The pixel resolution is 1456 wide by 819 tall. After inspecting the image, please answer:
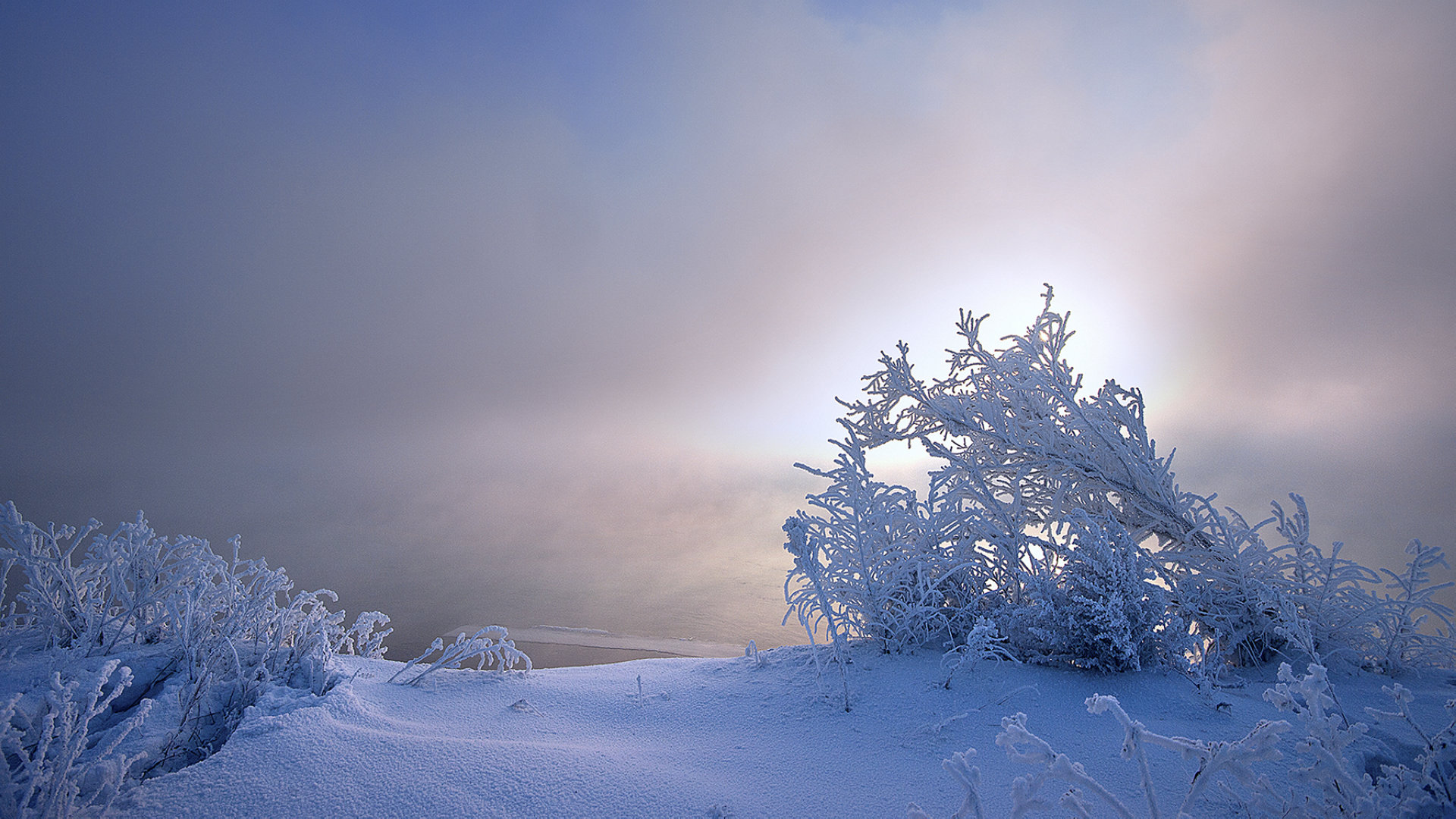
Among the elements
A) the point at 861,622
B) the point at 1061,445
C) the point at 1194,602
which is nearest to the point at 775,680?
the point at 861,622

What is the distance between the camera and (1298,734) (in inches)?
107

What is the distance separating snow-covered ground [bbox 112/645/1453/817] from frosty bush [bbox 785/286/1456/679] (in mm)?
229

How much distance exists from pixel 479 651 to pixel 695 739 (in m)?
1.61

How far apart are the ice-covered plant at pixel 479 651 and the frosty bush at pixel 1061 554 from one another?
1.90 m

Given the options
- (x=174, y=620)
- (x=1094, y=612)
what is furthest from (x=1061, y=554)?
(x=174, y=620)

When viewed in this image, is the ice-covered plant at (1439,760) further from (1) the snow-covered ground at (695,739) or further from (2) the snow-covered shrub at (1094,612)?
(2) the snow-covered shrub at (1094,612)

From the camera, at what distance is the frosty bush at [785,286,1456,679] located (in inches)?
143

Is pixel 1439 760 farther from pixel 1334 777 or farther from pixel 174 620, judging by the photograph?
pixel 174 620

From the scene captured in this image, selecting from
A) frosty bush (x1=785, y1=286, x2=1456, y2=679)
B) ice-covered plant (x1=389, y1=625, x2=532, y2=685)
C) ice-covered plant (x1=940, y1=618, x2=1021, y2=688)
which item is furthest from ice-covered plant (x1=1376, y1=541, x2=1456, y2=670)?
ice-covered plant (x1=389, y1=625, x2=532, y2=685)

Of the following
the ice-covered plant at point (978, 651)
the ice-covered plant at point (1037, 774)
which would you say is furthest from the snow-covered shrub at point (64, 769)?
the ice-covered plant at point (978, 651)

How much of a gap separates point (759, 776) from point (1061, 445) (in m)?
3.58

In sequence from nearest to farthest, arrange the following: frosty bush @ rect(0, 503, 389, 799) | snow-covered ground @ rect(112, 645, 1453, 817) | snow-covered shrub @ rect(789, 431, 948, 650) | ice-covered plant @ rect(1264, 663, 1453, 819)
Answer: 1. ice-covered plant @ rect(1264, 663, 1453, 819)
2. snow-covered ground @ rect(112, 645, 1453, 817)
3. frosty bush @ rect(0, 503, 389, 799)
4. snow-covered shrub @ rect(789, 431, 948, 650)

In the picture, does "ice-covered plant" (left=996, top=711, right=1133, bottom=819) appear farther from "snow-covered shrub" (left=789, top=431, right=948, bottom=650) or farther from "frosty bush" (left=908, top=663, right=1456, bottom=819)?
"snow-covered shrub" (left=789, top=431, right=948, bottom=650)

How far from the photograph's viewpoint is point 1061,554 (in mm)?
4000
